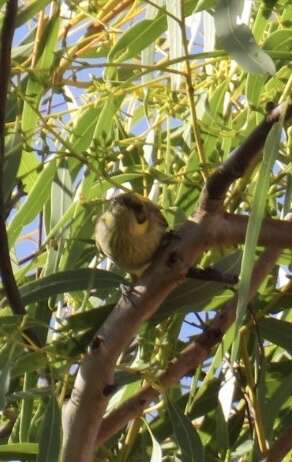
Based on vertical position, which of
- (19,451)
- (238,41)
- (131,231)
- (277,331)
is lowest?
(19,451)

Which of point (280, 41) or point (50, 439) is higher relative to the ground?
point (280, 41)

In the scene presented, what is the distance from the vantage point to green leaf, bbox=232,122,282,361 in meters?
1.04

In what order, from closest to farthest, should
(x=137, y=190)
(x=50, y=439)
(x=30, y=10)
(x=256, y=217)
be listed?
(x=256, y=217) → (x=50, y=439) → (x=30, y=10) → (x=137, y=190)

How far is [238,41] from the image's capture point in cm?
114

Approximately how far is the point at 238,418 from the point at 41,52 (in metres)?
0.57

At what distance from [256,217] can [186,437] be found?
1.23 ft

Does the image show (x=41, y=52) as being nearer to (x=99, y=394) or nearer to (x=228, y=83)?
(x=228, y=83)

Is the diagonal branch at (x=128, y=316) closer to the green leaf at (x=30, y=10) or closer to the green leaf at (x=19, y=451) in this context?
the green leaf at (x=19, y=451)

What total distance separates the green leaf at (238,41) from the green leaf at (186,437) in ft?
1.42

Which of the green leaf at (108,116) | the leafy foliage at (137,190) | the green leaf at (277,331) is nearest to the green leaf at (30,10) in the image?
the leafy foliage at (137,190)

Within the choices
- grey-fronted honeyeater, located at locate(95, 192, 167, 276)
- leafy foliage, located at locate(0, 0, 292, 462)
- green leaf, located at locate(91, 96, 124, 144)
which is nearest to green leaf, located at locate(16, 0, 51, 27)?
leafy foliage, located at locate(0, 0, 292, 462)

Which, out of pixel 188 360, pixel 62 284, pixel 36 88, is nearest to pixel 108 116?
pixel 36 88

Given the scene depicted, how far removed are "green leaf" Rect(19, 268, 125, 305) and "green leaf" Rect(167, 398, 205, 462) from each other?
161 millimetres

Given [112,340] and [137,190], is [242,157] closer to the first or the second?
[112,340]
